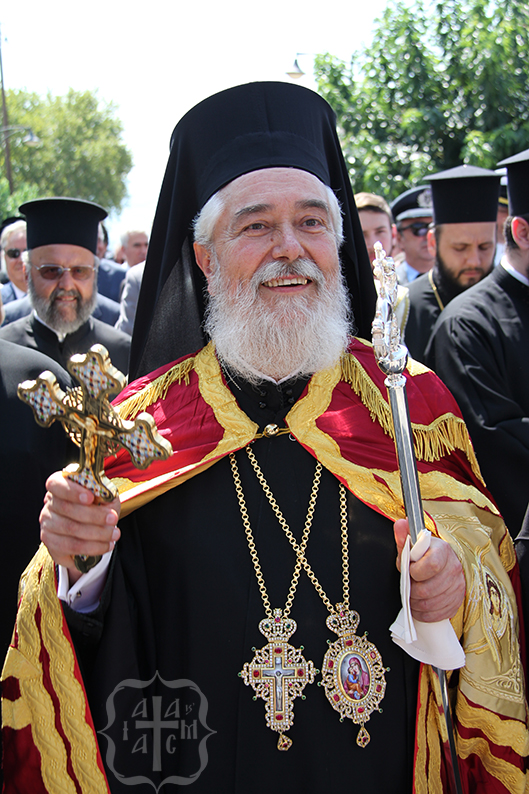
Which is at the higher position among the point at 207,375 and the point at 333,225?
the point at 333,225

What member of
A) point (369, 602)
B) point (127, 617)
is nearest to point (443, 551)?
point (369, 602)

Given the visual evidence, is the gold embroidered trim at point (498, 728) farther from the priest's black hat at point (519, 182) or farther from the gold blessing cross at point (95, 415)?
the priest's black hat at point (519, 182)

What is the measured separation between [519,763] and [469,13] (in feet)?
59.6

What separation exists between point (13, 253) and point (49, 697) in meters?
6.13

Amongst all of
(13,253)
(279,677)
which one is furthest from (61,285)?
→ (279,677)

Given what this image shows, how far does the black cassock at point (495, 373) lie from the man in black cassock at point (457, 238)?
5.27ft

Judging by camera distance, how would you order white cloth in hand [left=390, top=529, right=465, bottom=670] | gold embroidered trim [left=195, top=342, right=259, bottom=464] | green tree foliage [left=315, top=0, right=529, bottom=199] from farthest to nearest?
green tree foliage [left=315, top=0, right=529, bottom=199]
gold embroidered trim [left=195, top=342, right=259, bottom=464]
white cloth in hand [left=390, top=529, right=465, bottom=670]

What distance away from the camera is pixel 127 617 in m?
2.28

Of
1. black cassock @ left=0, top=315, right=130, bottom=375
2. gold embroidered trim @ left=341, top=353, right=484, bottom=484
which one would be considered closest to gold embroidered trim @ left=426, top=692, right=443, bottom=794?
gold embroidered trim @ left=341, top=353, right=484, bottom=484

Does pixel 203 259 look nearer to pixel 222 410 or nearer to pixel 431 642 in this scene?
pixel 222 410

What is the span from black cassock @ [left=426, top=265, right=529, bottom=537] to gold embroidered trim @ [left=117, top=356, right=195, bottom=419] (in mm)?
1636

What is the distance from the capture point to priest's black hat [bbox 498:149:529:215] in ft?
13.7

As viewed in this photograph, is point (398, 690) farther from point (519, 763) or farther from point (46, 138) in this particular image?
point (46, 138)

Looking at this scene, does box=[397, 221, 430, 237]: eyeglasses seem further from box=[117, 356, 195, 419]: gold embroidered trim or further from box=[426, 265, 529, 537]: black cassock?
box=[117, 356, 195, 419]: gold embroidered trim
